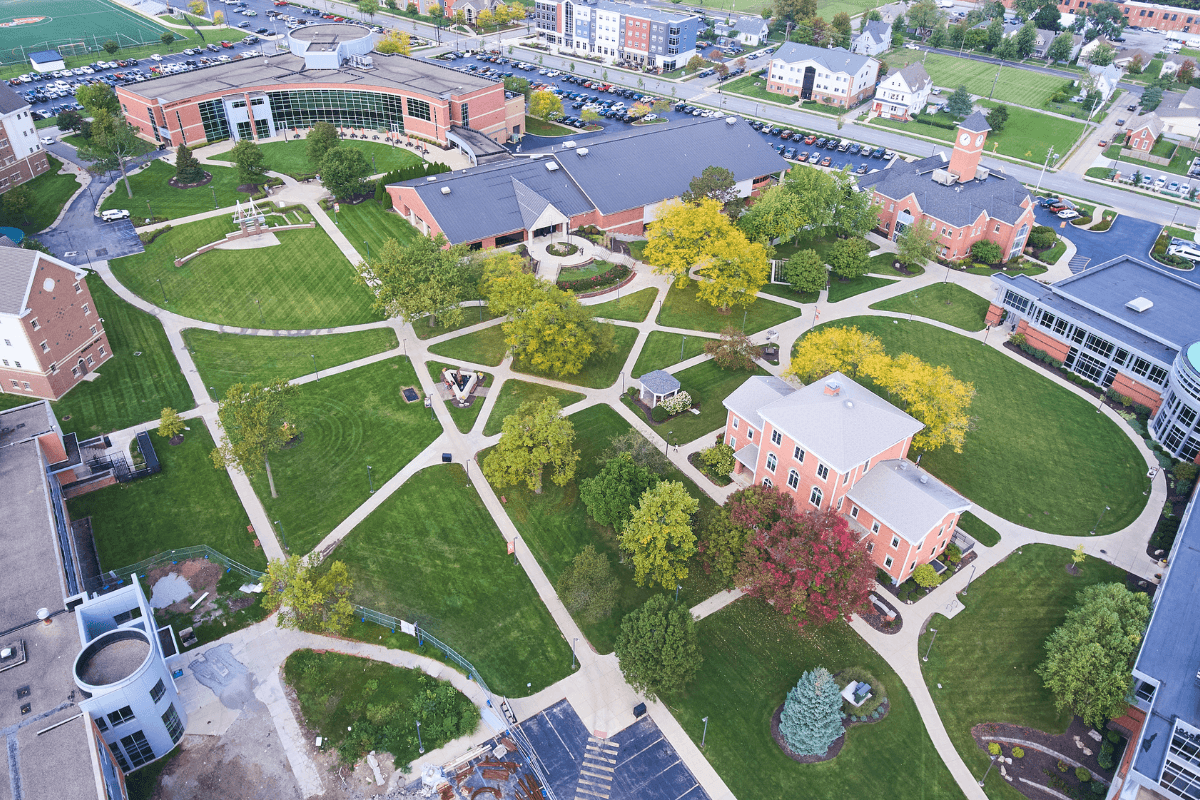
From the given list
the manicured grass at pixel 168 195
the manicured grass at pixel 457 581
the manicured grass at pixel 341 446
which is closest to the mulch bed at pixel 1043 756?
the manicured grass at pixel 457 581

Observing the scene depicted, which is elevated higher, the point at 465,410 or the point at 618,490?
the point at 618,490

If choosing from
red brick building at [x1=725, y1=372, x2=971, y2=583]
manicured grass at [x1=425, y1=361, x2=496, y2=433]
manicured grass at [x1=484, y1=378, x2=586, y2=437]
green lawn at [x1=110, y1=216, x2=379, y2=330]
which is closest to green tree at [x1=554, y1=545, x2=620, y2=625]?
red brick building at [x1=725, y1=372, x2=971, y2=583]

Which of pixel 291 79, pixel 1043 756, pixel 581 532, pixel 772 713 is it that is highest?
pixel 291 79

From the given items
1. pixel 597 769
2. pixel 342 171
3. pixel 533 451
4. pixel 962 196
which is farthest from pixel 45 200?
pixel 962 196

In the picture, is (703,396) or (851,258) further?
(851,258)

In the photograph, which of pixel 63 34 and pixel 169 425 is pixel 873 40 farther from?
pixel 63 34

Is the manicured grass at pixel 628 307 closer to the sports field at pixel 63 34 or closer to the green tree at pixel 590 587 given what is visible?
the green tree at pixel 590 587
